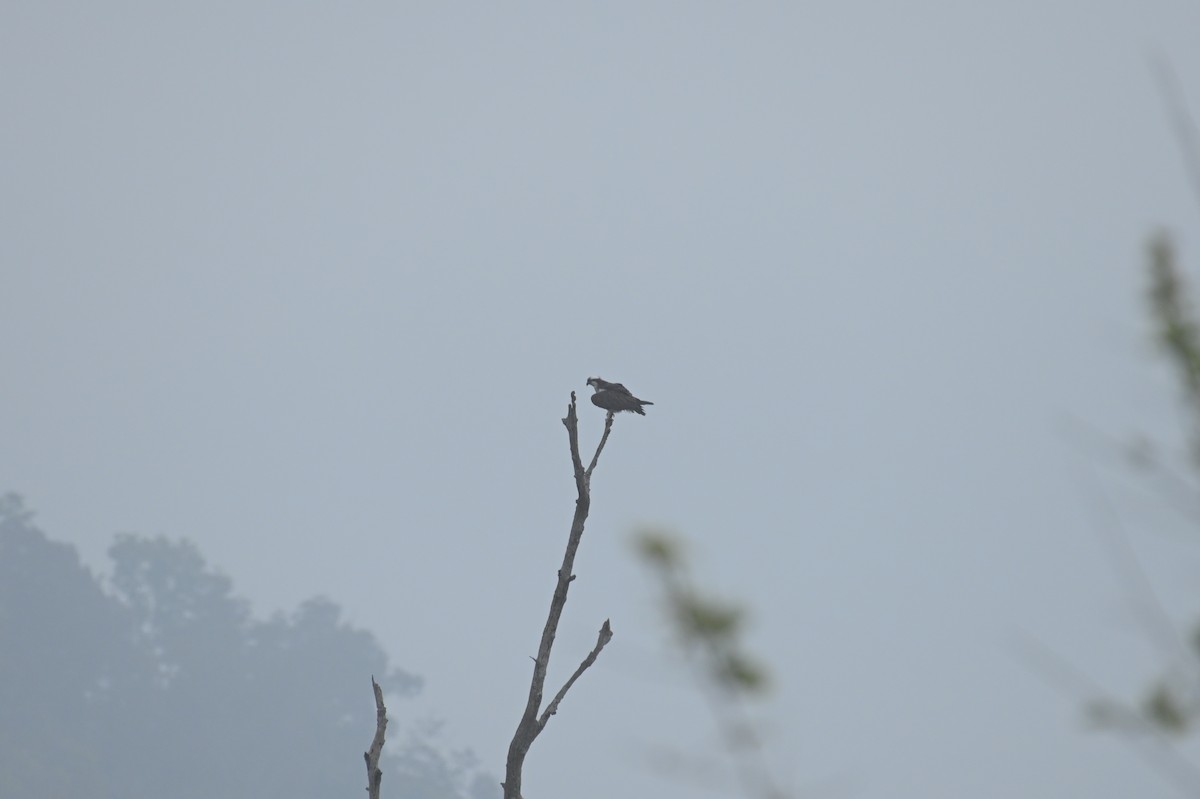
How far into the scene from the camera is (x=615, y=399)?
1177 centimetres

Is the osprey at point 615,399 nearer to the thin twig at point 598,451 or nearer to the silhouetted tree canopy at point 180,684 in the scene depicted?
the thin twig at point 598,451

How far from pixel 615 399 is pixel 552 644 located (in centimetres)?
391

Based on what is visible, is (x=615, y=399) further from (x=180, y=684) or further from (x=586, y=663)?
(x=180, y=684)

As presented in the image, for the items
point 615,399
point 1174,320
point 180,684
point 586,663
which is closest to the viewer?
point 1174,320

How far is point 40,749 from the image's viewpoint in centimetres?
8944

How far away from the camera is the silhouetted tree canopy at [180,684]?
9581 centimetres

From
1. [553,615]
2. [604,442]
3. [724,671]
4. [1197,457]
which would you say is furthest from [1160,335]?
[604,442]

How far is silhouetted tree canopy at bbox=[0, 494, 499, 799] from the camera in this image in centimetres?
9581

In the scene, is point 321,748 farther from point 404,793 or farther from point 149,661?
point 149,661

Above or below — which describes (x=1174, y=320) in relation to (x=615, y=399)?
below

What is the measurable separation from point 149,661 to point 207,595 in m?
8.02

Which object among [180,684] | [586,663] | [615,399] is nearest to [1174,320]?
[586,663]

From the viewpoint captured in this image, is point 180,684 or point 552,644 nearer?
point 552,644

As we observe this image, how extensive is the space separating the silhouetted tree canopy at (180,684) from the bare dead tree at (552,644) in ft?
289
